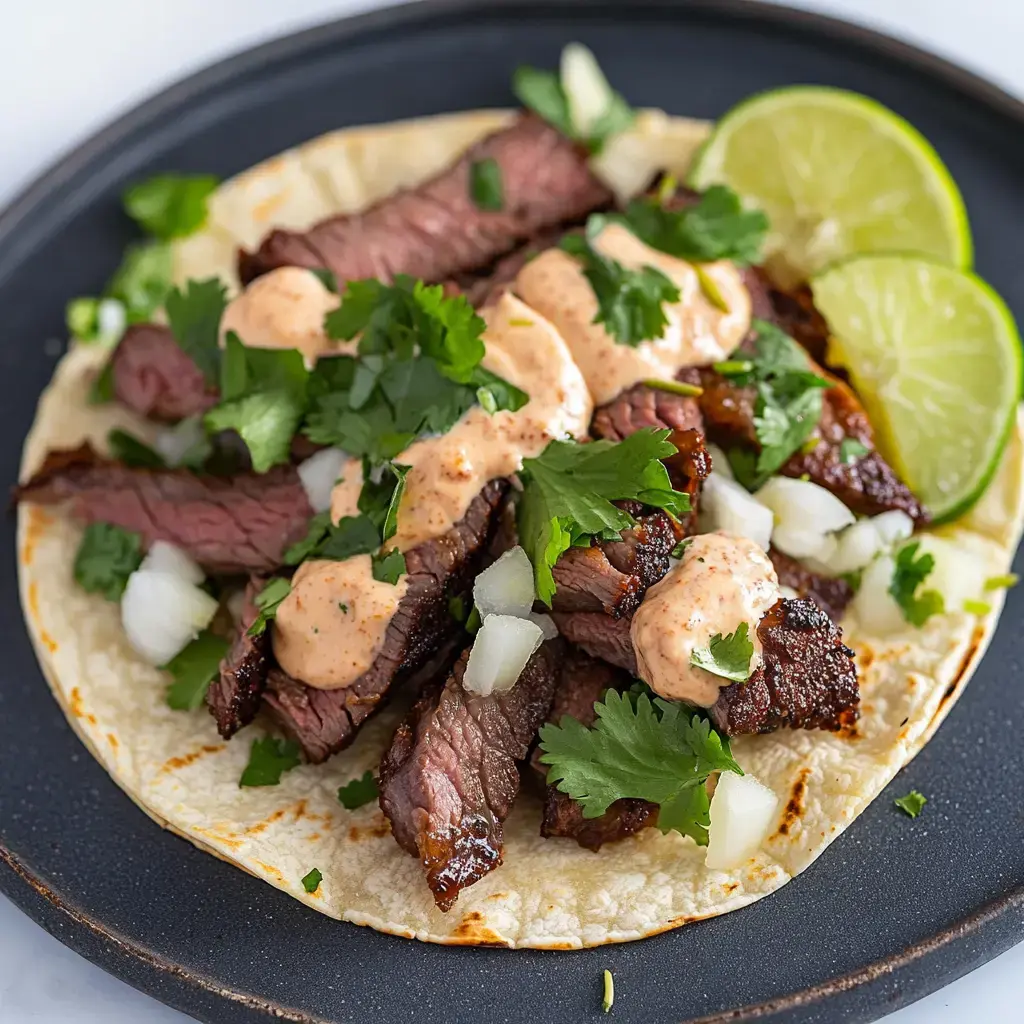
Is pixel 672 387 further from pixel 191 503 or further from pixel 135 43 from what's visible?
pixel 135 43

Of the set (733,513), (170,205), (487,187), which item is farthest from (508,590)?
(170,205)

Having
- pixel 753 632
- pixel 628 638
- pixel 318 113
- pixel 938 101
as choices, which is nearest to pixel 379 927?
pixel 628 638

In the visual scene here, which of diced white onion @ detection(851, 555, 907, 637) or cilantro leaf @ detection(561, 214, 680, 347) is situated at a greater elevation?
cilantro leaf @ detection(561, 214, 680, 347)

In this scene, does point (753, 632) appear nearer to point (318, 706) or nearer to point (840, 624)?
point (840, 624)

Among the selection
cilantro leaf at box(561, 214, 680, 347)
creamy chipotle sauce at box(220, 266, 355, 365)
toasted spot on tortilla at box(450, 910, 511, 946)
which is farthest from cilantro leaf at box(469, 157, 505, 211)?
toasted spot on tortilla at box(450, 910, 511, 946)

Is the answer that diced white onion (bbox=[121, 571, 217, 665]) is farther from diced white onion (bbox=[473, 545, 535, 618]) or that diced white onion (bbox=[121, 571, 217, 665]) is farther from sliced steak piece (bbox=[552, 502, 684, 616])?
sliced steak piece (bbox=[552, 502, 684, 616])
